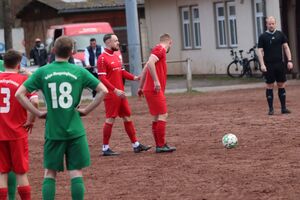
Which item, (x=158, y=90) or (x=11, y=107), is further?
(x=158, y=90)

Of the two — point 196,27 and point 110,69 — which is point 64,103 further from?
point 196,27

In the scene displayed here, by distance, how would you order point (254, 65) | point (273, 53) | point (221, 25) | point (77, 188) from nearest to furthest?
point (77, 188) < point (273, 53) < point (254, 65) < point (221, 25)

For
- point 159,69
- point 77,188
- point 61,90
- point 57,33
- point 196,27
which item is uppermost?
point 57,33

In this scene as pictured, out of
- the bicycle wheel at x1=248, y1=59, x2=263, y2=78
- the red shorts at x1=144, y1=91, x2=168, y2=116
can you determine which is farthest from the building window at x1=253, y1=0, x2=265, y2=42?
the red shorts at x1=144, y1=91, x2=168, y2=116

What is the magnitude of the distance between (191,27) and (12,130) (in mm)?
29250

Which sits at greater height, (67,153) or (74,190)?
(67,153)

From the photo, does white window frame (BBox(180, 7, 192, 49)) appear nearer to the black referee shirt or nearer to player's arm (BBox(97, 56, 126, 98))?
the black referee shirt

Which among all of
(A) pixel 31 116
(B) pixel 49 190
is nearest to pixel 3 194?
(B) pixel 49 190

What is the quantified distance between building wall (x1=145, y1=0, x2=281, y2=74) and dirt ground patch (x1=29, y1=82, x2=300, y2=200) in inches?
554

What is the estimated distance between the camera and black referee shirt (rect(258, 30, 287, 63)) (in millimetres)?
17875

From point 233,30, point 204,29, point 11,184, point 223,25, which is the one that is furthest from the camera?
point 204,29

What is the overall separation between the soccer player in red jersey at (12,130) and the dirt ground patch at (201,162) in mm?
1238

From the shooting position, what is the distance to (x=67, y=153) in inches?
355

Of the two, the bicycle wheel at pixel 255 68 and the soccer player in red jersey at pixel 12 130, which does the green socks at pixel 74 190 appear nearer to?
the soccer player in red jersey at pixel 12 130
